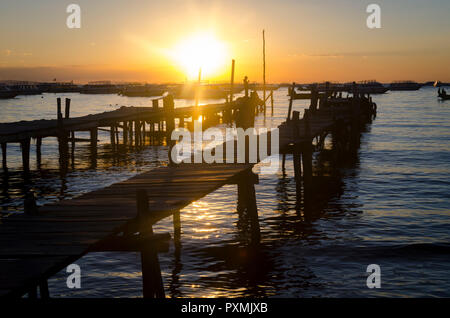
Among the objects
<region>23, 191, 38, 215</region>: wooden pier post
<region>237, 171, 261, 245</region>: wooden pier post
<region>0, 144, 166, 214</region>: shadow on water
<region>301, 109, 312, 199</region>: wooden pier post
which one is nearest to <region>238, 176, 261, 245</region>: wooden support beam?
<region>237, 171, 261, 245</region>: wooden pier post

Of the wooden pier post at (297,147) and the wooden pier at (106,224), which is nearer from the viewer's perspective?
the wooden pier at (106,224)

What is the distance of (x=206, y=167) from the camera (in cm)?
1307

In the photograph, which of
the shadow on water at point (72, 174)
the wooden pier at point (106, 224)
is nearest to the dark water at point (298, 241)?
the shadow on water at point (72, 174)

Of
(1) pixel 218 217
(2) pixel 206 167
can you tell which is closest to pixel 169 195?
(2) pixel 206 167

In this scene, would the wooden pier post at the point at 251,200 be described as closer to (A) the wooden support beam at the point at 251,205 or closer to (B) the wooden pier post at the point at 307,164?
(A) the wooden support beam at the point at 251,205

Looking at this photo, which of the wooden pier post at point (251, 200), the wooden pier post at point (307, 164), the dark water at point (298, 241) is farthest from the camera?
the wooden pier post at point (307, 164)

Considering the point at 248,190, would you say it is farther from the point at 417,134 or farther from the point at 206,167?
the point at 417,134

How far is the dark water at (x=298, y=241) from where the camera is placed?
34.7 ft

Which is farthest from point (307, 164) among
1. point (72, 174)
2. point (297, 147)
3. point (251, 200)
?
point (72, 174)

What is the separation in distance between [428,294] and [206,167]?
Answer: 568 cm

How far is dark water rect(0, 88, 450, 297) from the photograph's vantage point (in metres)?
10.6

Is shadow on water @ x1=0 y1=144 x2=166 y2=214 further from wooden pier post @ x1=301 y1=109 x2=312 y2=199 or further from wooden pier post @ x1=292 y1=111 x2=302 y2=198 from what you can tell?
wooden pier post @ x1=301 y1=109 x2=312 y2=199
